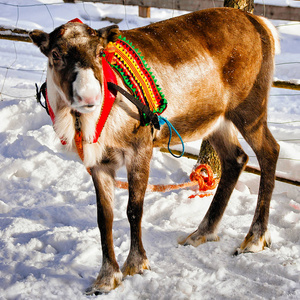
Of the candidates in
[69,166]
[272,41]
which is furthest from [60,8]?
[272,41]

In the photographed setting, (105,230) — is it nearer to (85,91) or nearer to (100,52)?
(85,91)

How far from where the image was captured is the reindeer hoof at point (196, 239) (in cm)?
347

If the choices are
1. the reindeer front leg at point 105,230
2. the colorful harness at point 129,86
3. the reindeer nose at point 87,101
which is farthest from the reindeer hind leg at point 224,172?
the reindeer nose at point 87,101

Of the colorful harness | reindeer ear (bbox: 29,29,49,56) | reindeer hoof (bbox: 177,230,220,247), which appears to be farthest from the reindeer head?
reindeer hoof (bbox: 177,230,220,247)

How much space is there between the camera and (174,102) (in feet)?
10.1

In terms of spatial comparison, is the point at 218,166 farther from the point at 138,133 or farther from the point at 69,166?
the point at 138,133

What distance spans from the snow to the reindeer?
7.6 inches

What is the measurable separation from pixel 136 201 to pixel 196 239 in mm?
829

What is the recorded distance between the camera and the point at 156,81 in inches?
116

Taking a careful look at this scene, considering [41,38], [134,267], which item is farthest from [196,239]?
[41,38]

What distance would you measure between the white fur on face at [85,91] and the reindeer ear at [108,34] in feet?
1.07

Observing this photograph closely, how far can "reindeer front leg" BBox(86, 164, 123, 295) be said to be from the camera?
111 inches

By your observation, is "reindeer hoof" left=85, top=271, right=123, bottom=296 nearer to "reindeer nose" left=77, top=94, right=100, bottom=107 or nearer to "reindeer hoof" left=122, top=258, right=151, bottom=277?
"reindeer hoof" left=122, top=258, right=151, bottom=277

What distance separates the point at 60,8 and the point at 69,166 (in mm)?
10017
